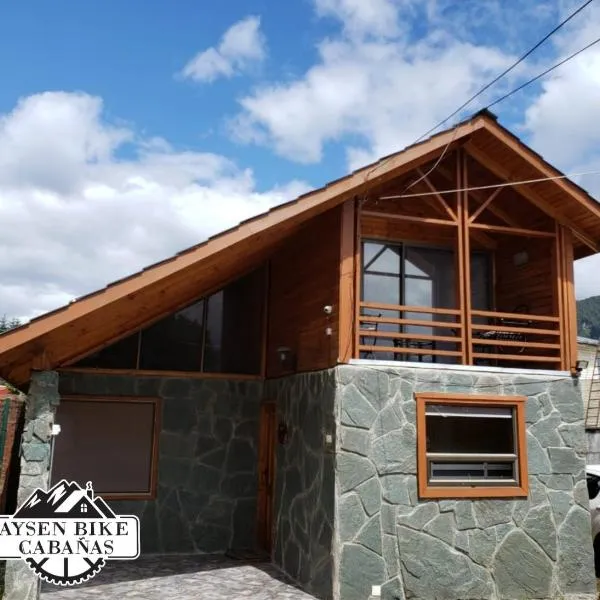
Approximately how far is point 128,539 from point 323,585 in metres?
4.00

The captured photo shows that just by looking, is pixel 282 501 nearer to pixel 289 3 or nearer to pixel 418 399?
pixel 418 399

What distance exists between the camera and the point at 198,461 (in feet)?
37.1

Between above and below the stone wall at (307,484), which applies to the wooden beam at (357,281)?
above

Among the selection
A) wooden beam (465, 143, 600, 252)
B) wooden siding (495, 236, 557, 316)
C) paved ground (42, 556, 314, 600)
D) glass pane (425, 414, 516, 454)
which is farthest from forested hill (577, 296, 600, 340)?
paved ground (42, 556, 314, 600)

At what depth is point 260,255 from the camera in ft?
35.8

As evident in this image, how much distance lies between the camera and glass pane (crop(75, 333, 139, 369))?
11.0 metres

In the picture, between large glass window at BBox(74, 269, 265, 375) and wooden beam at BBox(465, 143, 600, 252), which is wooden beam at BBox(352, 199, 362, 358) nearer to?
wooden beam at BBox(465, 143, 600, 252)

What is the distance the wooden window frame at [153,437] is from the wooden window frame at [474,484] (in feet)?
15.9

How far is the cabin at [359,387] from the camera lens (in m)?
8.17

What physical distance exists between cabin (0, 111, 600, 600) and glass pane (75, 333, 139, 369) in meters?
0.04

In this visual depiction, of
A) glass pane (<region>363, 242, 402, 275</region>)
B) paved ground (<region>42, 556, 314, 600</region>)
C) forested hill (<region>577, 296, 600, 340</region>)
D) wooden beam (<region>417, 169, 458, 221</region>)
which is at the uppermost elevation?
forested hill (<region>577, 296, 600, 340</region>)

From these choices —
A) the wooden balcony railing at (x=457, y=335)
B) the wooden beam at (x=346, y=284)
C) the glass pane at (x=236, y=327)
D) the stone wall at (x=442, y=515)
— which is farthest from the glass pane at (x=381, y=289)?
the glass pane at (x=236, y=327)

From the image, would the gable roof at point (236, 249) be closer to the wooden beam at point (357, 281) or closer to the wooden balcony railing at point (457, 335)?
the wooden beam at point (357, 281)

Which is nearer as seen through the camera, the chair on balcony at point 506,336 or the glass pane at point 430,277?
the chair on balcony at point 506,336
